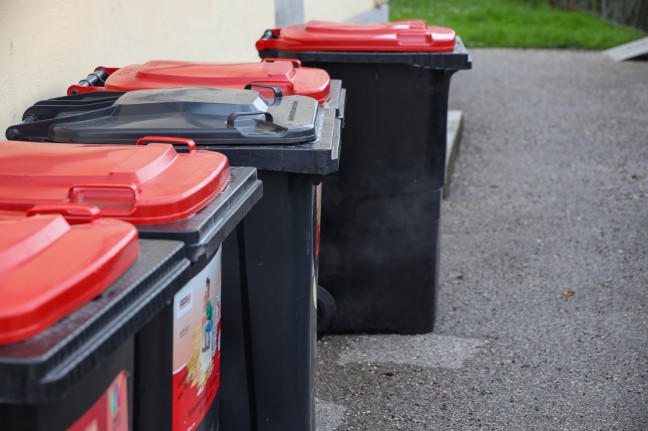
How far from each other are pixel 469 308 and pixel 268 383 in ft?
7.04

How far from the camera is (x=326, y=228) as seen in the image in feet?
14.3

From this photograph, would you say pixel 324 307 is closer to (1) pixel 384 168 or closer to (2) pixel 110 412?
(1) pixel 384 168

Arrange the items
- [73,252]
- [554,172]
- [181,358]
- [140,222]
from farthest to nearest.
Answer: [554,172] < [181,358] < [140,222] < [73,252]

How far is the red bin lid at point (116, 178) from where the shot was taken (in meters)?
2.06

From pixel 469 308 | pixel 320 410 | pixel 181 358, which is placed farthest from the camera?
pixel 469 308

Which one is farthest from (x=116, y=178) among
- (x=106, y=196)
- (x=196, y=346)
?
(x=196, y=346)

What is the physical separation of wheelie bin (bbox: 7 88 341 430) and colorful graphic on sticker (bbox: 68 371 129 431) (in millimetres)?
925

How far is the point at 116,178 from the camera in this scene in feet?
7.10

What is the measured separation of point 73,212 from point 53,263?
0.27 m

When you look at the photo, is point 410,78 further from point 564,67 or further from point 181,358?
point 564,67

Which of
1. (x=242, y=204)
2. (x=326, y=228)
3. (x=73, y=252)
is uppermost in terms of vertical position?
(x=73, y=252)

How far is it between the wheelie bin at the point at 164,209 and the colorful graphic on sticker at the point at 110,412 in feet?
0.40

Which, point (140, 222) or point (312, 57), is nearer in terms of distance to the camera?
point (140, 222)

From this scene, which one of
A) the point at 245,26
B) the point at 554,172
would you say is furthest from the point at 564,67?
the point at 245,26
